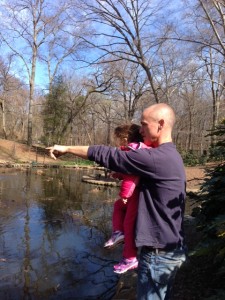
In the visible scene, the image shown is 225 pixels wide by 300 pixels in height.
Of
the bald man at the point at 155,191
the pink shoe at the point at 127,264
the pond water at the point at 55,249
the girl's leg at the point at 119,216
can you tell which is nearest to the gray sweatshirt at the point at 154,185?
the bald man at the point at 155,191

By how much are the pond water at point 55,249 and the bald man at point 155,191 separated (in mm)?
2884

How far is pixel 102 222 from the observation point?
9141mm

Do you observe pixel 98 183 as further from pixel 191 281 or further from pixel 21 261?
pixel 191 281

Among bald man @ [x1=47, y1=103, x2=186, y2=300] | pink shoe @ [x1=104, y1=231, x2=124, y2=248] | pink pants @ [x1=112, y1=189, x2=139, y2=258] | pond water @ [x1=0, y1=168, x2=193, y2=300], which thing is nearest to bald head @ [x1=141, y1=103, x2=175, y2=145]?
bald man @ [x1=47, y1=103, x2=186, y2=300]

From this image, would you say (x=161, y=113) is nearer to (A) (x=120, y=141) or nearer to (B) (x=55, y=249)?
(A) (x=120, y=141)

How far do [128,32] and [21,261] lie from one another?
2301cm

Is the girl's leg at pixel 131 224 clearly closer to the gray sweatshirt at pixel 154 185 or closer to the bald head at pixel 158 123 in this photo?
the gray sweatshirt at pixel 154 185

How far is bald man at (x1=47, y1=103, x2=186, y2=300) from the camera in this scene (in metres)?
2.13

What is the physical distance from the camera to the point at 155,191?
2.20 m

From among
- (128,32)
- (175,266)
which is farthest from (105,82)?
(175,266)

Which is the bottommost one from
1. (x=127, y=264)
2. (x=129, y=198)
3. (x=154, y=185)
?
(x=127, y=264)

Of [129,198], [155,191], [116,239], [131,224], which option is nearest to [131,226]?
[131,224]

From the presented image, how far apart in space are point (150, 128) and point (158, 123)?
0.06m

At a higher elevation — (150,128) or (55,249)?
(150,128)
